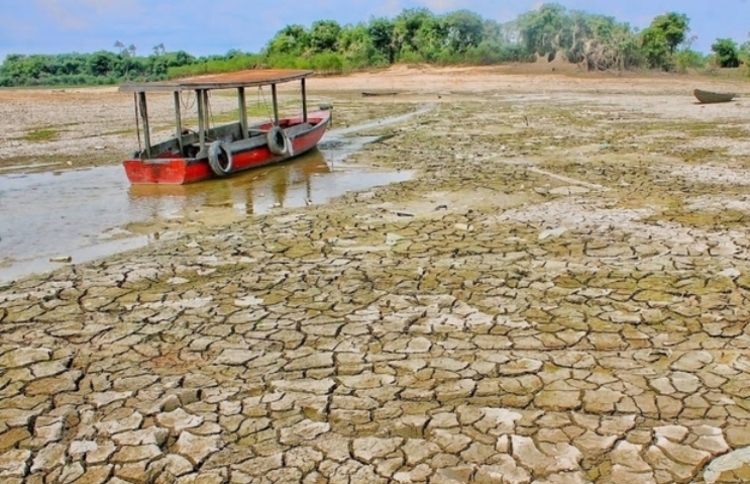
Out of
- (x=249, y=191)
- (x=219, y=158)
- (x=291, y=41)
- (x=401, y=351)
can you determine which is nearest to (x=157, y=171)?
(x=219, y=158)

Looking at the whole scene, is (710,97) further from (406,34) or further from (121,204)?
(406,34)

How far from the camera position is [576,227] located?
297 inches

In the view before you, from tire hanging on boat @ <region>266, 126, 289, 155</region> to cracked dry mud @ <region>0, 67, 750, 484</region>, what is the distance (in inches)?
201

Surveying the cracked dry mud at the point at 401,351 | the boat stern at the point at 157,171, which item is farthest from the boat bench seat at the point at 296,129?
the cracked dry mud at the point at 401,351

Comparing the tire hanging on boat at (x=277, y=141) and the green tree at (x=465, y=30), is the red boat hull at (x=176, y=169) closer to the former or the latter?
the tire hanging on boat at (x=277, y=141)

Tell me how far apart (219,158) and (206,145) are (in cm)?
51

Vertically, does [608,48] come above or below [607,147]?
above

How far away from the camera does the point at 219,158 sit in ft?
40.8

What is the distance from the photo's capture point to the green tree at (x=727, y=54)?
4347 centimetres

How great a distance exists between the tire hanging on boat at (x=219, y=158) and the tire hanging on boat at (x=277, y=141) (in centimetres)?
138

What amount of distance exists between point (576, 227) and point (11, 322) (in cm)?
547

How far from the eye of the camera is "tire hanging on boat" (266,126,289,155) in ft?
44.8

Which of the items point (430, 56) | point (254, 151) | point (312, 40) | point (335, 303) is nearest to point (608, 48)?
point (430, 56)

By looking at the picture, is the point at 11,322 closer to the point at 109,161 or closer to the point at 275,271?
the point at 275,271
